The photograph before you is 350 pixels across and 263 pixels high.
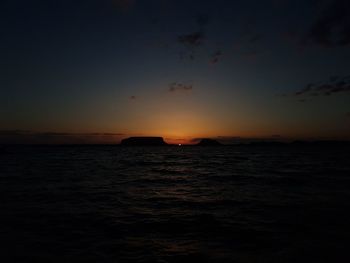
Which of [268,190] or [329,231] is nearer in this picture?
[329,231]

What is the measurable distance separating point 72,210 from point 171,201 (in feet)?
16.4

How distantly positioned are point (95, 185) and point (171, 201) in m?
8.12

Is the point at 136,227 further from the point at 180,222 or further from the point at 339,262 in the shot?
the point at 339,262

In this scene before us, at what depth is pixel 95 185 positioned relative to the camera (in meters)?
21.8

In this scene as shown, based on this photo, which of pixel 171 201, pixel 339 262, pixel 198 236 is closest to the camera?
pixel 339 262

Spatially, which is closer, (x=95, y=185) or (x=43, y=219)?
(x=43, y=219)

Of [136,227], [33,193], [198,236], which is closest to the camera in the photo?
[198,236]

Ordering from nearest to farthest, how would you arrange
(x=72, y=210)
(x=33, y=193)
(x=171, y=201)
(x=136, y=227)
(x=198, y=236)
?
(x=198, y=236)
(x=136, y=227)
(x=72, y=210)
(x=171, y=201)
(x=33, y=193)

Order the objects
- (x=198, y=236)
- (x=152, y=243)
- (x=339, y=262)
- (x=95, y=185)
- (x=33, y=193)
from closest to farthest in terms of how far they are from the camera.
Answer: (x=339, y=262), (x=152, y=243), (x=198, y=236), (x=33, y=193), (x=95, y=185)

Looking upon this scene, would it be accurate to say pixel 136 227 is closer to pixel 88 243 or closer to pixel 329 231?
pixel 88 243

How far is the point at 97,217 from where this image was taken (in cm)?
1198

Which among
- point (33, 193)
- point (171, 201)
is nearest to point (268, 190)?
point (171, 201)

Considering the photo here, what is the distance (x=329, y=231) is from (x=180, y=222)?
5.02 meters

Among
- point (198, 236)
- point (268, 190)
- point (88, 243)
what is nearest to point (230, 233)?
point (198, 236)
